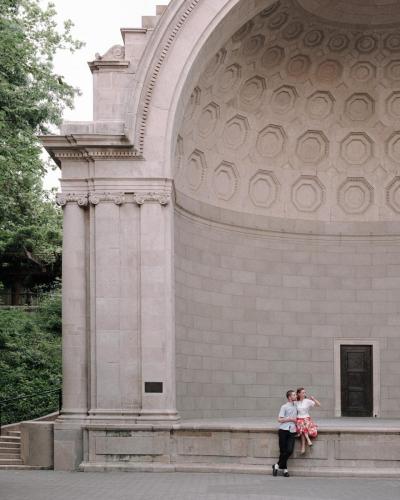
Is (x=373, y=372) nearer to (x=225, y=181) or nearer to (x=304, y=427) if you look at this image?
(x=225, y=181)

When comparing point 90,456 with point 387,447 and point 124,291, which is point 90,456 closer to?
point 124,291

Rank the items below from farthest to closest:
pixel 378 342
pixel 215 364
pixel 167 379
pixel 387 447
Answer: pixel 378 342, pixel 215 364, pixel 167 379, pixel 387 447

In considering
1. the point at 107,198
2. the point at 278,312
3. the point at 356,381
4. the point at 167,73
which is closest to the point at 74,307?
the point at 107,198

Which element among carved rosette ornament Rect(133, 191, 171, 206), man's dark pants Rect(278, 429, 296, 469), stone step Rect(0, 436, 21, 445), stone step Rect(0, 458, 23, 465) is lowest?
stone step Rect(0, 458, 23, 465)

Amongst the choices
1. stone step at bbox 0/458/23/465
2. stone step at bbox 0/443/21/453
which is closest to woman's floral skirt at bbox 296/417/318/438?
stone step at bbox 0/458/23/465

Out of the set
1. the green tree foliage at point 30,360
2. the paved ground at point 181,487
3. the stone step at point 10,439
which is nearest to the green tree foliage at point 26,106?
the green tree foliage at point 30,360

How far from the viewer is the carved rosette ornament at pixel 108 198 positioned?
71.4 feet

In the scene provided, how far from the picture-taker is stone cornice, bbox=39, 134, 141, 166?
2169 centimetres

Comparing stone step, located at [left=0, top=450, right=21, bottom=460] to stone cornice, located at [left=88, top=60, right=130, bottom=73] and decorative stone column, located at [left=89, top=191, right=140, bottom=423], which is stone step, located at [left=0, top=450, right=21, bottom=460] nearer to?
decorative stone column, located at [left=89, top=191, right=140, bottom=423]

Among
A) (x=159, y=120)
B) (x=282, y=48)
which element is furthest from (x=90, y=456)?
(x=282, y=48)

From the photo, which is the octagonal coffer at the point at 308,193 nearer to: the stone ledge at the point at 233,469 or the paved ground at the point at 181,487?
the stone ledge at the point at 233,469

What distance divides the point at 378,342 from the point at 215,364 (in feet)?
17.5

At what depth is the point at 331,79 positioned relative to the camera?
27406 mm

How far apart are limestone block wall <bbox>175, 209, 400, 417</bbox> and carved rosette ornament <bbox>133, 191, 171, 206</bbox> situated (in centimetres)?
316
